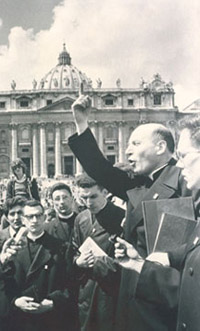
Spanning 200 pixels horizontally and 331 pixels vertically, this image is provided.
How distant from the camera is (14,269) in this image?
Answer: 2.53 meters

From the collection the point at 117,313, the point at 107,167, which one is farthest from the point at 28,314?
the point at 107,167

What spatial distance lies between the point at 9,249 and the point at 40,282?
32cm

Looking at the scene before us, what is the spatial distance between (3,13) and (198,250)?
2342mm

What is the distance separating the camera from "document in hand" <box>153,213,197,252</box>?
83.1 inches

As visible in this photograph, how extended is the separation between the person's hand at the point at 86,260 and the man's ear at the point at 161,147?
0.68 m

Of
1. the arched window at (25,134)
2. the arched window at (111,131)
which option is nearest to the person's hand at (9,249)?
the arched window at (111,131)

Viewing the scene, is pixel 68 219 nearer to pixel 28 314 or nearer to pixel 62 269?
pixel 62 269

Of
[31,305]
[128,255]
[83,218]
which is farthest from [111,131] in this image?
[128,255]

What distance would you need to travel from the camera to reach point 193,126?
6.89 ft

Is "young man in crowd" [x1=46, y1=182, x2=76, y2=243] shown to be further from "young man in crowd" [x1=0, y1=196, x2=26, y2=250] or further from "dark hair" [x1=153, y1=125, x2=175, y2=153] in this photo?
"dark hair" [x1=153, y1=125, x2=175, y2=153]

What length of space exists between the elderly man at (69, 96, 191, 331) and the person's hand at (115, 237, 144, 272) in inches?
12.4

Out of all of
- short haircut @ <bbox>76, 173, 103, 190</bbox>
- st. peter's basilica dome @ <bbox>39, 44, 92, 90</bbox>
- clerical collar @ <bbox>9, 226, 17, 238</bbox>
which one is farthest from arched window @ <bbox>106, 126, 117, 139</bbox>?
short haircut @ <bbox>76, 173, 103, 190</bbox>

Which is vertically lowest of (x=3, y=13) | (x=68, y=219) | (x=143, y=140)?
(x=68, y=219)

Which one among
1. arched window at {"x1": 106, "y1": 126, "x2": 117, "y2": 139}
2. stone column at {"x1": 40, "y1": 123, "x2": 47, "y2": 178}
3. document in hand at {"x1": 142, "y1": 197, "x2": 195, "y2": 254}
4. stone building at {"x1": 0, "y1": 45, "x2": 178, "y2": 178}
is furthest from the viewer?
stone column at {"x1": 40, "y1": 123, "x2": 47, "y2": 178}
